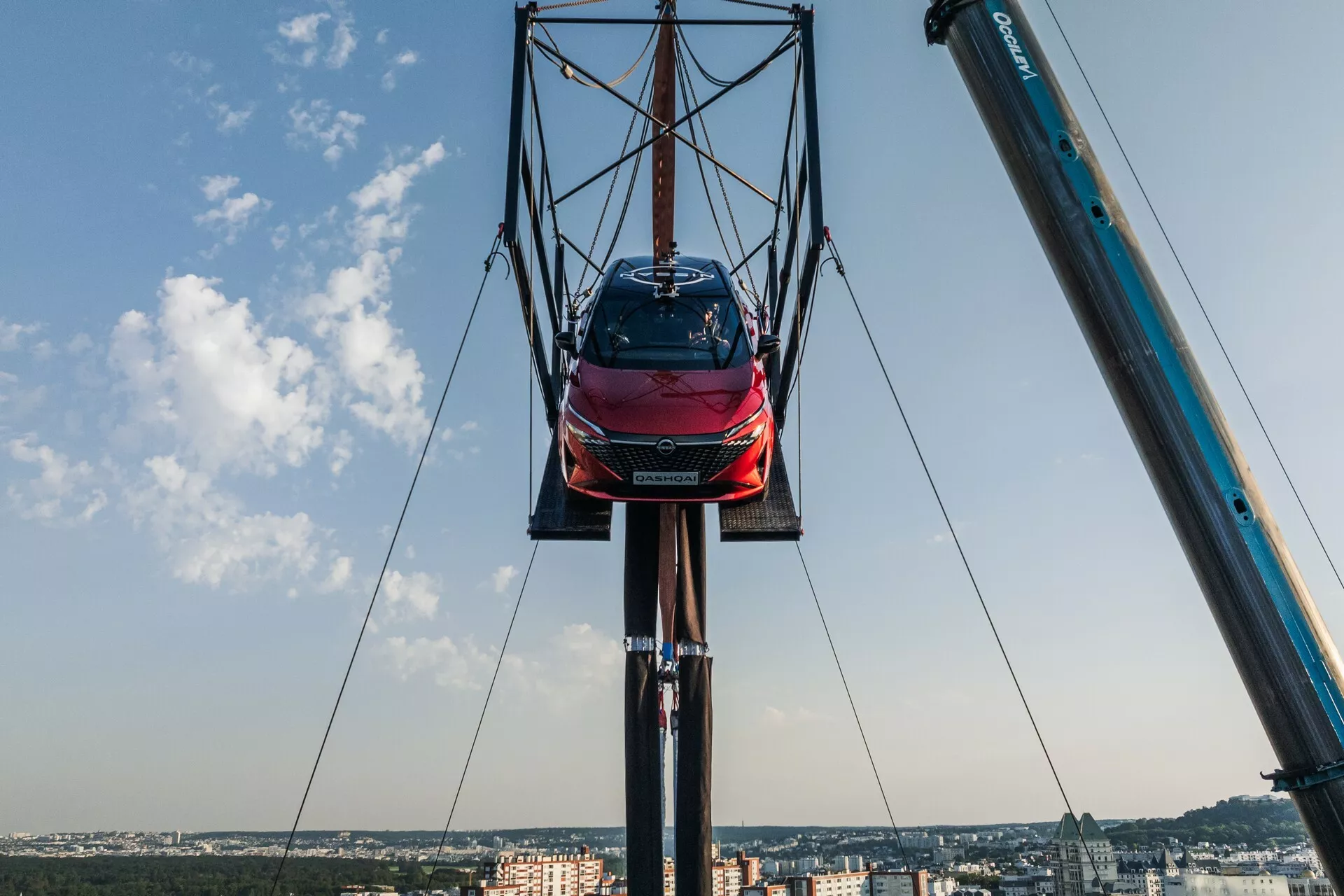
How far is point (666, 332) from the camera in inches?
246

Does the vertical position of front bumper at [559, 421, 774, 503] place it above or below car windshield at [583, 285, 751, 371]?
below

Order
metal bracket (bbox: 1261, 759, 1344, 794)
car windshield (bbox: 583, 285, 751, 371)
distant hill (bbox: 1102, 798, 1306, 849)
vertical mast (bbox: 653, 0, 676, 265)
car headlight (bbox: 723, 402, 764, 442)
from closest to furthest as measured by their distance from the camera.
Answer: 1. metal bracket (bbox: 1261, 759, 1344, 794)
2. car headlight (bbox: 723, 402, 764, 442)
3. car windshield (bbox: 583, 285, 751, 371)
4. vertical mast (bbox: 653, 0, 676, 265)
5. distant hill (bbox: 1102, 798, 1306, 849)

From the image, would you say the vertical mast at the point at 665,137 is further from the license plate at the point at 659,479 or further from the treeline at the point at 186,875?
the treeline at the point at 186,875

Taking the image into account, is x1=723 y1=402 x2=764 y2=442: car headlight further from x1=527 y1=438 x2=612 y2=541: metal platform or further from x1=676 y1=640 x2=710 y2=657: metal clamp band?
x1=676 y1=640 x2=710 y2=657: metal clamp band

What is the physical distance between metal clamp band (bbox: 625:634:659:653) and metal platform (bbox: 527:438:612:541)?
91 cm

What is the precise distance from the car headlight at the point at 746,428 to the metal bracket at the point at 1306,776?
3.51 m

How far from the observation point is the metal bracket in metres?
2.31

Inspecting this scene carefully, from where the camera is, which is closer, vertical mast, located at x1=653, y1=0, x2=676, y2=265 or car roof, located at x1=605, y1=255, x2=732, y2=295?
car roof, located at x1=605, y1=255, x2=732, y2=295

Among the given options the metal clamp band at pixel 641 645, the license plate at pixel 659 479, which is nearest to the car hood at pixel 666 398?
the license plate at pixel 659 479

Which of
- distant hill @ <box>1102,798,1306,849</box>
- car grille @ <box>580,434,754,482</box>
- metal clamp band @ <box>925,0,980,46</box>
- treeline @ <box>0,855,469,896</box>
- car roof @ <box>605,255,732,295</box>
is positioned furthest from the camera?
treeline @ <box>0,855,469,896</box>

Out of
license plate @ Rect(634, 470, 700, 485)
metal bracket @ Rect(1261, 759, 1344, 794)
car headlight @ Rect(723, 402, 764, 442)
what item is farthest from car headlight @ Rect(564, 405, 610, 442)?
metal bracket @ Rect(1261, 759, 1344, 794)

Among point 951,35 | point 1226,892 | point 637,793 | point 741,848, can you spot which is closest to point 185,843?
point 741,848

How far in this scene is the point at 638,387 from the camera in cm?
569

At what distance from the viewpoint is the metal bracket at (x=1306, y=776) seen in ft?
7.59
